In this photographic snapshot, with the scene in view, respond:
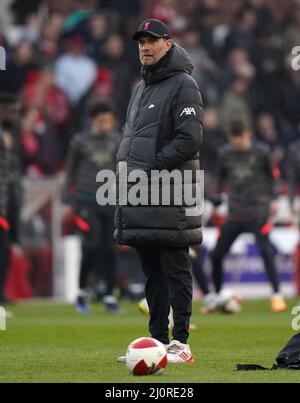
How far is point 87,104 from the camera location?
2300 cm

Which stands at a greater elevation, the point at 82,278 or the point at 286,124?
the point at 286,124

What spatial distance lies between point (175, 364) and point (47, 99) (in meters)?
13.4

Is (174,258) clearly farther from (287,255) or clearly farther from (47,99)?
(47,99)

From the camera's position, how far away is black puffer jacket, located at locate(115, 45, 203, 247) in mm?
10031

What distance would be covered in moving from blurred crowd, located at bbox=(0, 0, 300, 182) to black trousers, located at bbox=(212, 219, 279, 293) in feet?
16.7

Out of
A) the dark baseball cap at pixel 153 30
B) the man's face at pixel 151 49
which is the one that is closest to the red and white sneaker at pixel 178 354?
the man's face at pixel 151 49

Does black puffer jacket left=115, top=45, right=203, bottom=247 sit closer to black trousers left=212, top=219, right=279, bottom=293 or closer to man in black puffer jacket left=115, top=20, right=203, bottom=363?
man in black puffer jacket left=115, top=20, right=203, bottom=363

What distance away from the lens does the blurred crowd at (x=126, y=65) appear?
2256cm

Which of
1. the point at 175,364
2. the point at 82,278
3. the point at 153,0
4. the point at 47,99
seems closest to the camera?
the point at 175,364

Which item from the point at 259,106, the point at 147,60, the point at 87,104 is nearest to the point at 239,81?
the point at 259,106

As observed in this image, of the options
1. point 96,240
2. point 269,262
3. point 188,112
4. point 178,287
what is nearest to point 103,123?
point 96,240

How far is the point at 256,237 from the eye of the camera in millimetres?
17297

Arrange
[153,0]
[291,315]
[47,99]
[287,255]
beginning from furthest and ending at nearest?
[153,0] → [47,99] → [287,255] → [291,315]

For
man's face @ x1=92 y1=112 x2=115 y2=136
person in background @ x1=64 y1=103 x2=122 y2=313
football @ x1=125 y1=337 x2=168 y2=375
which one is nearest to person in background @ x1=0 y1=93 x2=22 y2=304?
person in background @ x1=64 y1=103 x2=122 y2=313
